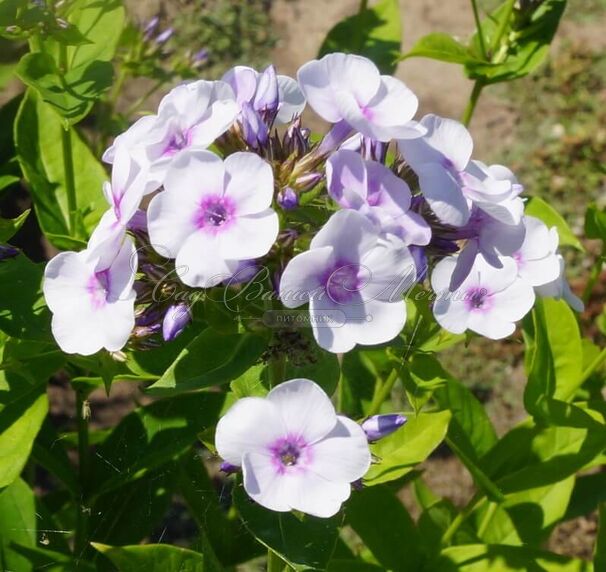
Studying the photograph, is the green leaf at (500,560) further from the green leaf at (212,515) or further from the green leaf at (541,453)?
the green leaf at (212,515)

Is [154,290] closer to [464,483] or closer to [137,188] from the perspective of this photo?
[137,188]

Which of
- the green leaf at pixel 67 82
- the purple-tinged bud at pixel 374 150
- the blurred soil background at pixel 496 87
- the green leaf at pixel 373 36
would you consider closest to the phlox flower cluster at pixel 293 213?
the purple-tinged bud at pixel 374 150

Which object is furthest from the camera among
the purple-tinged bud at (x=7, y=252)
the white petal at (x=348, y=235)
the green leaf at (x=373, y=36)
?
the green leaf at (x=373, y=36)

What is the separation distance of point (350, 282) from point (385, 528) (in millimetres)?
773

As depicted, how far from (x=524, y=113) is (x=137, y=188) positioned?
2746 millimetres

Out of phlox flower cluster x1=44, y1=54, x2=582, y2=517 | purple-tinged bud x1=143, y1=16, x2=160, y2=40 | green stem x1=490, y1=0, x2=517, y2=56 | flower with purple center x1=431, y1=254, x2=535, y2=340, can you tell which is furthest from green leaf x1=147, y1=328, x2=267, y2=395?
purple-tinged bud x1=143, y1=16, x2=160, y2=40

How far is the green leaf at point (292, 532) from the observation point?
1150 mm

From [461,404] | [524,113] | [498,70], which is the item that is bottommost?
[524,113]

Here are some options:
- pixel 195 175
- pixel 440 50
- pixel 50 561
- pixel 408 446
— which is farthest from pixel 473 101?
pixel 50 561

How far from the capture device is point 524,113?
3441mm

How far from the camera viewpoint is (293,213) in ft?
3.40

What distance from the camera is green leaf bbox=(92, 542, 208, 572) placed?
1.21 metres

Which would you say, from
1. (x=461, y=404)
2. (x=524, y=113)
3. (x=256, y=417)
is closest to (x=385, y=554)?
(x=461, y=404)

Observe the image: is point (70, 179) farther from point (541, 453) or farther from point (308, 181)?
point (541, 453)
